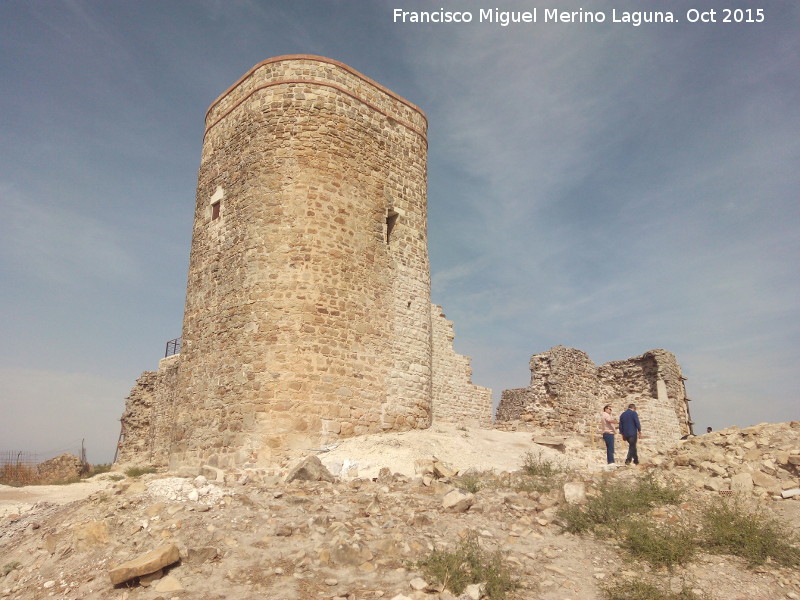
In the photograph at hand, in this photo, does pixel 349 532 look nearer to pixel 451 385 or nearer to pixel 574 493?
pixel 574 493

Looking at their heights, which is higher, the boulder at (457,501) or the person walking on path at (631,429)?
the person walking on path at (631,429)

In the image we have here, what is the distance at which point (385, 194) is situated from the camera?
35.1 ft

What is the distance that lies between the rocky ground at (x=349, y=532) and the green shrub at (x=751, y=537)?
0.43ft

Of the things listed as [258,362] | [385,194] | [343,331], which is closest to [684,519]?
[343,331]

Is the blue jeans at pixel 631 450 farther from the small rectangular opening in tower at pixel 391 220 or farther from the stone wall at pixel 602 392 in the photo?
the small rectangular opening in tower at pixel 391 220

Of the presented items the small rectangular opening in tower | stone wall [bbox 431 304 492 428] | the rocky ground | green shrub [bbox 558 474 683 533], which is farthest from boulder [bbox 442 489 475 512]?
stone wall [bbox 431 304 492 428]

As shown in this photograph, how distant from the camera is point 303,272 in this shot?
9.25 m

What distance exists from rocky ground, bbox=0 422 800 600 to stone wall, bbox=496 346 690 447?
25.5ft

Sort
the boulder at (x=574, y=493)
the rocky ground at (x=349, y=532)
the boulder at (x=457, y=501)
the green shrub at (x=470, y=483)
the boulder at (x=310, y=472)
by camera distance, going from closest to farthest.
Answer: the rocky ground at (x=349, y=532) → the boulder at (x=457, y=501) → the boulder at (x=574, y=493) → the green shrub at (x=470, y=483) → the boulder at (x=310, y=472)

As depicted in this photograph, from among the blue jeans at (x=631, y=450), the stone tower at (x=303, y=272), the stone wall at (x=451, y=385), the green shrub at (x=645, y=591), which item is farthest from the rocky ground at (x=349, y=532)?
the stone wall at (x=451, y=385)

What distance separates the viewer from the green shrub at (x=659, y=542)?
5070 millimetres

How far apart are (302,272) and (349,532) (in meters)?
4.80

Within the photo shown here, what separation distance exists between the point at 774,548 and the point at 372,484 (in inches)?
182

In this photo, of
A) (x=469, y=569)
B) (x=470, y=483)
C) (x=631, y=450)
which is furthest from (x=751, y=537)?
(x=631, y=450)
